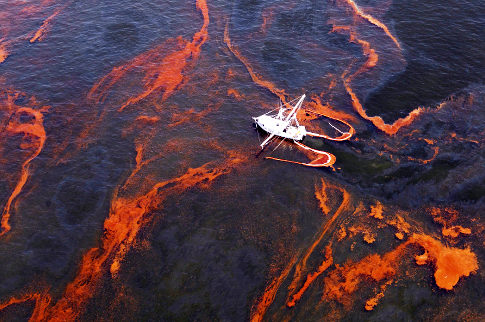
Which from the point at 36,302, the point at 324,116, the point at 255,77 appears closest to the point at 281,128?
the point at 324,116

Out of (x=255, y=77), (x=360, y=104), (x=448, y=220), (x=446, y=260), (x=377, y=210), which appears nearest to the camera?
(x=446, y=260)

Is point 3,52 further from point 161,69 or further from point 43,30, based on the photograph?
point 161,69

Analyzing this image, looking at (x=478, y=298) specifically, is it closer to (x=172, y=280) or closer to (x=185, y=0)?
(x=172, y=280)

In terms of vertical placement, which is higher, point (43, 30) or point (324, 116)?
point (43, 30)

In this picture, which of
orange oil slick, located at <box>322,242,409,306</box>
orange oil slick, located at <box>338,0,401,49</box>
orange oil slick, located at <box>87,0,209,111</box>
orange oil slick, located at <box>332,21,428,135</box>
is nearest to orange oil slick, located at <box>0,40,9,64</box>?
orange oil slick, located at <box>87,0,209,111</box>

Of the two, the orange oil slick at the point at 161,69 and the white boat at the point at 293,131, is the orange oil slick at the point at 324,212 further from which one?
the orange oil slick at the point at 161,69

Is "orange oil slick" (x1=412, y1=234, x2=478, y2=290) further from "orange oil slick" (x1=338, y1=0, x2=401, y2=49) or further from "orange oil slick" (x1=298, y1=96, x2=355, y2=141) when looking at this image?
"orange oil slick" (x1=338, y1=0, x2=401, y2=49)
